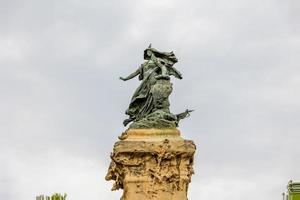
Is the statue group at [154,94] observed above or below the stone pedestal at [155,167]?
→ above

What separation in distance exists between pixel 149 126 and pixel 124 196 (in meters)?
2.23

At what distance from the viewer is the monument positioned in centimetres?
3088

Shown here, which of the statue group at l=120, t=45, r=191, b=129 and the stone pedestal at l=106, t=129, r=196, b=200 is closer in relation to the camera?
the stone pedestal at l=106, t=129, r=196, b=200

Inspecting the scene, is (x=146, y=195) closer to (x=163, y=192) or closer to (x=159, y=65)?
(x=163, y=192)

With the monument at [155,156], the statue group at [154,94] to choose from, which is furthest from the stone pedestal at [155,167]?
the statue group at [154,94]

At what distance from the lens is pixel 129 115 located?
32.5 meters

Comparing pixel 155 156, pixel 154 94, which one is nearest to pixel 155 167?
pixel 155 156

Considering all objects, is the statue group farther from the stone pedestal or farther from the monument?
the stone pedestal

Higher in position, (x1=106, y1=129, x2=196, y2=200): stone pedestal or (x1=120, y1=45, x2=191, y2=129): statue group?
(x1=120, y1=45, x2=191, y2=129): statue group

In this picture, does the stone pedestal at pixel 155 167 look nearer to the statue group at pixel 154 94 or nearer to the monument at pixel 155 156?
the monument at pixel 155 156

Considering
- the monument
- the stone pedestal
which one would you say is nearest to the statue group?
the monument

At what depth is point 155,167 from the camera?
3097 centimetres

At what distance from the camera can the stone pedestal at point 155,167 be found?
30859 millimetres

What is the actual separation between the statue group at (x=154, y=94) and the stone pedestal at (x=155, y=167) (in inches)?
27.2
